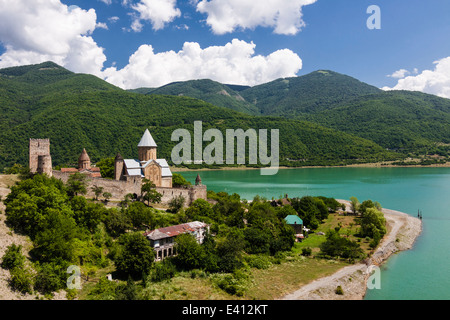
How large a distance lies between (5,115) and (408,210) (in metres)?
99.5

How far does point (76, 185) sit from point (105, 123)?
7994 cm

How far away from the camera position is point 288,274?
19.7 metres

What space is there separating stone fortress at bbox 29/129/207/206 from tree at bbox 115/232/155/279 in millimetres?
10420

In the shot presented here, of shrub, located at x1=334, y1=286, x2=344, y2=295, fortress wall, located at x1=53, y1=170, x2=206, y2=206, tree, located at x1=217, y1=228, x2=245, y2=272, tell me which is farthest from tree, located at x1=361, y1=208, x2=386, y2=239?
fortress wall, located at x1=53, y1=170, x2=206, y2=206

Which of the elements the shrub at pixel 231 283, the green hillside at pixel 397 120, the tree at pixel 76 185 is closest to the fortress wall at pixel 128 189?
the tree at pixel 76 185

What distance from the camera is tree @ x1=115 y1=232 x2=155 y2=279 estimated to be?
16.9 meters

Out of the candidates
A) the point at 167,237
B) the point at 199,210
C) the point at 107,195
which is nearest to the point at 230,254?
the point at 167,237

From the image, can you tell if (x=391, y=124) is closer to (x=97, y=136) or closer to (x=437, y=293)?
(x=97, y=136)

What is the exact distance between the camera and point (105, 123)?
99.1 m

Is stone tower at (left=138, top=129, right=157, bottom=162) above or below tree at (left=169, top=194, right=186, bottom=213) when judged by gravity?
above

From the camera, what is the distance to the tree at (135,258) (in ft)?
55.5

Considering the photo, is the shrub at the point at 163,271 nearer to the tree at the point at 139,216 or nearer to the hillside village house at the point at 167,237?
the hillside village house at the point at 167,237

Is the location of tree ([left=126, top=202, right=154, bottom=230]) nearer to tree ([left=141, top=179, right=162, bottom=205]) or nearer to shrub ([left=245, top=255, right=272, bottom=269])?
tree ([left=141, top=179, right=162, bottom=205])

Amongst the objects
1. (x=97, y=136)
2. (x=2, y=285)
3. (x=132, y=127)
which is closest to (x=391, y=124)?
(x=132, y=127)
